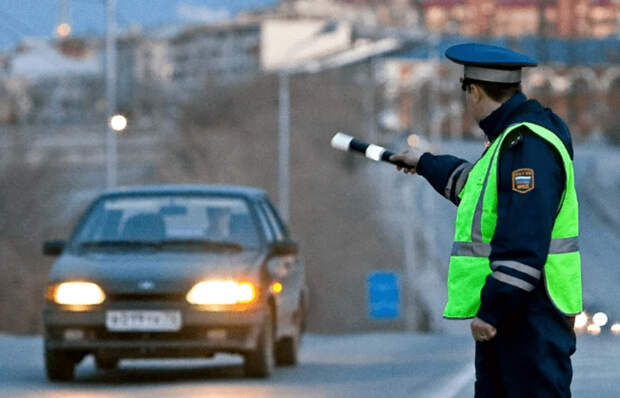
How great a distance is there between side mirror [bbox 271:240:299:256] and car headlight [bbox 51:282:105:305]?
163cm

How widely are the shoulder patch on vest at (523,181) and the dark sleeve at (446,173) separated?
0.53 metres

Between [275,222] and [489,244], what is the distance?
1091 centimetres

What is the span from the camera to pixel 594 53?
165 metres

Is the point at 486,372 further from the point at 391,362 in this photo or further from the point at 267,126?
the point at 267,126

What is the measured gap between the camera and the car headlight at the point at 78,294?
49.2 ft

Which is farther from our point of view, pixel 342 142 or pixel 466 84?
pixel 342 142

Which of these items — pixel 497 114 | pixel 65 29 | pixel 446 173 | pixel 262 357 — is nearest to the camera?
pixel 497 114

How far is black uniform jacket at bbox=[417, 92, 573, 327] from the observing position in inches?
238

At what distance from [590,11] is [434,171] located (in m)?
188

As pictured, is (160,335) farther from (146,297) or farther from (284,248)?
(284,248)

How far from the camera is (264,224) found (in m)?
16.4

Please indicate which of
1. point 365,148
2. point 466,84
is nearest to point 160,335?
point 365,148

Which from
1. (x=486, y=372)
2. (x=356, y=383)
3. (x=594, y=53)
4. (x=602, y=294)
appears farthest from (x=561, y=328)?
(x=594, y=53)

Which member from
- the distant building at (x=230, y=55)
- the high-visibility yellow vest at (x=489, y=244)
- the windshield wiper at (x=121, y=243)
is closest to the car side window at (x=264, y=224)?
the windshield wiper at (x=121, y=243)
